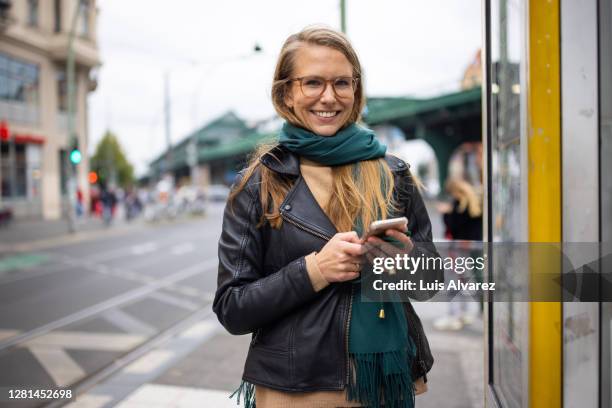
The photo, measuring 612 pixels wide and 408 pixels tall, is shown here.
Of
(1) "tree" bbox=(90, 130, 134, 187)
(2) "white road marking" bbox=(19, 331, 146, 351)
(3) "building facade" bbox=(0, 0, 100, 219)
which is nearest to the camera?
(2) "white road marking" bbox=(19, 331, 146, 351)

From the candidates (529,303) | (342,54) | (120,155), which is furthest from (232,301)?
(120,155)

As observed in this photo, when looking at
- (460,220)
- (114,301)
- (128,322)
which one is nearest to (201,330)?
(128,322)

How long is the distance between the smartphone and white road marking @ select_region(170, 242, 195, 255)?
13.0 meters

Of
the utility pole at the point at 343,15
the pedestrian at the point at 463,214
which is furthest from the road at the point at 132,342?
the utility pole at the point at 343,15

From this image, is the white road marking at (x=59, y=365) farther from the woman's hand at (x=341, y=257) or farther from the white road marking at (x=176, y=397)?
the woman's hand at (x=341, y=257)

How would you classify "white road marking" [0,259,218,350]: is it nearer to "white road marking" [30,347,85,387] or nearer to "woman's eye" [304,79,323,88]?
"white road marking" [30,347,85,387]

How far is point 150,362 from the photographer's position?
A: 5062 mm

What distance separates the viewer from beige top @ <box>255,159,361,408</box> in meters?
1.48

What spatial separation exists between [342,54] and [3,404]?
3.91 meters

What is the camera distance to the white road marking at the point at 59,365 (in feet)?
15.2

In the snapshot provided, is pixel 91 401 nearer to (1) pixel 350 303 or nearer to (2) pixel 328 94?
(1) pixel 350 303

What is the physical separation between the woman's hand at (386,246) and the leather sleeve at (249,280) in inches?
7.4

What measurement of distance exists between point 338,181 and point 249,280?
390 millimetres

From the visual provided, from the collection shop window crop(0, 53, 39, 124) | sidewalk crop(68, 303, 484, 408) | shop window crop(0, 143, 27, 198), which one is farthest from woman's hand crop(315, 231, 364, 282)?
shop window crop(0, 143, 27, 198)
